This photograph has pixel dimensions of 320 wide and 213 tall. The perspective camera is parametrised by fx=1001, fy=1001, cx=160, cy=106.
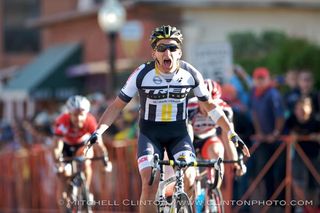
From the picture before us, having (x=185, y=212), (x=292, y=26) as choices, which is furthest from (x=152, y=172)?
(x=292, y=26)

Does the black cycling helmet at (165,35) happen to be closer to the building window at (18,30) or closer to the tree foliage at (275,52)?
the tree foliage at (275,52)

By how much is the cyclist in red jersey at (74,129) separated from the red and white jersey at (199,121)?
1.35 m

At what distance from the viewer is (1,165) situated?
72.3ft

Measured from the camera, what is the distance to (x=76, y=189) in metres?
14.1

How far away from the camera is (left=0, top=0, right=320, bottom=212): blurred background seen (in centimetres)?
1719

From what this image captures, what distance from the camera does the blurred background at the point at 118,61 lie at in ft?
56.4

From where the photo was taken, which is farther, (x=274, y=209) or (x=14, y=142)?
(x=14, y=142)

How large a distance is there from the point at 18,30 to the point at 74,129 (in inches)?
1342

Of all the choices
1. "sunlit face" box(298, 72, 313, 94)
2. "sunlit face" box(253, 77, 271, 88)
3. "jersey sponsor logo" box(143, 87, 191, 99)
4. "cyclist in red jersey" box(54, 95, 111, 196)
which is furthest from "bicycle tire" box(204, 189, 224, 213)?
"sunlit face" box(253, 77, 271, 88)

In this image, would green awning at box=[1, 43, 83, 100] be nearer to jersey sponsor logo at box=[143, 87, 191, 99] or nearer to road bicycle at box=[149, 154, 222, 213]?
jersey sponsor logo at box=[143, 87, 191, 99]

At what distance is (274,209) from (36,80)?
20.3 meters

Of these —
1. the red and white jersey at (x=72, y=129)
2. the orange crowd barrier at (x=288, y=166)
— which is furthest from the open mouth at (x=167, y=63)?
the orange crowd barrier at (x=288, y=166)

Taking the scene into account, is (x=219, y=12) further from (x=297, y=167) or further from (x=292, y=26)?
(x=297, y=167)

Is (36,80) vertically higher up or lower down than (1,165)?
higher up
